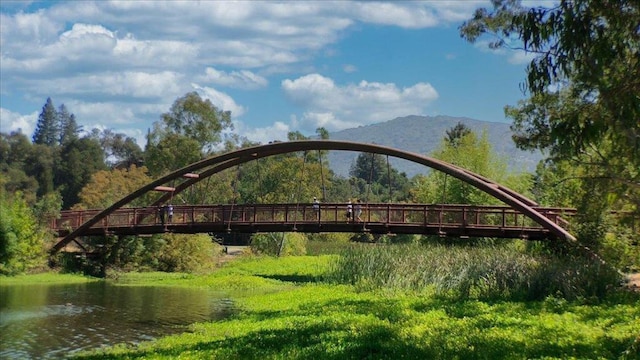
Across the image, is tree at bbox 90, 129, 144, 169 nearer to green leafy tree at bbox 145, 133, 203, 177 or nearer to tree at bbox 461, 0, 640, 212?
green leafy tree at bbox 145, 133, 203, 177

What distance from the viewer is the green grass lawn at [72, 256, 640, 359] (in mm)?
12383

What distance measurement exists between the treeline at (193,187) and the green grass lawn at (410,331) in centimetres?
320

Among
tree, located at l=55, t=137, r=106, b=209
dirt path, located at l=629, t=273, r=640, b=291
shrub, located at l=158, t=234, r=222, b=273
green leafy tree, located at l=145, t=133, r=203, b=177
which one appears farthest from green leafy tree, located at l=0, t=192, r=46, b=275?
tree, located at l=55, t=137, r=106, b=209

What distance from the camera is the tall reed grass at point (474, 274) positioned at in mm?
19266

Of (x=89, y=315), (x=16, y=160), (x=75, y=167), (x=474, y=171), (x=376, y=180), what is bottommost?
(x=89, y=315)

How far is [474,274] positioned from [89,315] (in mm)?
12916

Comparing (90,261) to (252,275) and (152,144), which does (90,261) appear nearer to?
(252,275)

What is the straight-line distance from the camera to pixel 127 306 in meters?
25.3

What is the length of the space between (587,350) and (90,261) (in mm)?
31916

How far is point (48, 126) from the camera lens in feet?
500

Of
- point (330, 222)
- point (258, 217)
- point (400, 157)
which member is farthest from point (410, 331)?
point (258, 217)

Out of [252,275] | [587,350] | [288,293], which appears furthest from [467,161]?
[587,350]

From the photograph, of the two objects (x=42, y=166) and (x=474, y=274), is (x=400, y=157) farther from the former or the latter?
(x=42, y=166)

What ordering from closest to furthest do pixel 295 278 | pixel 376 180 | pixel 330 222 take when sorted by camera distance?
pixel 295 278 → pixel 330 222 → pixel 376 180
